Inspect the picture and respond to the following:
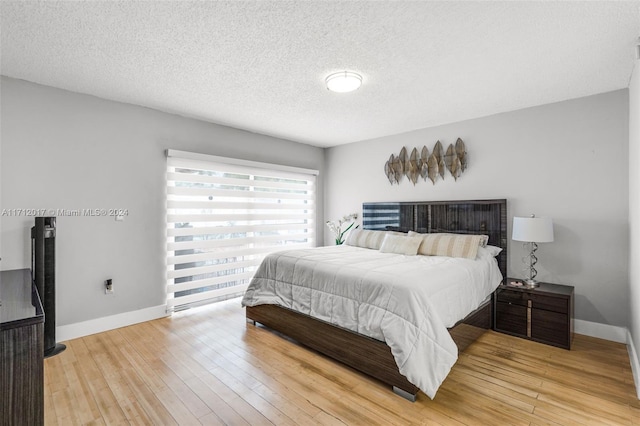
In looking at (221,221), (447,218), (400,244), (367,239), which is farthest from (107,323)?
(447,218)

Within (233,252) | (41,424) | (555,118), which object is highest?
(555,118)

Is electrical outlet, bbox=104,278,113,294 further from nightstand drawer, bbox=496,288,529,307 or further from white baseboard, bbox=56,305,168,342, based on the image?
nightstand drawer, bbox=496,288,529,307

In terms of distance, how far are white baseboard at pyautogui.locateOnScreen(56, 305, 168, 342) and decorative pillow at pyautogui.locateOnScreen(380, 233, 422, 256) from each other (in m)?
2.87

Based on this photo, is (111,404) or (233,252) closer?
(111,404)

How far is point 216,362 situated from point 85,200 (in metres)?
2.21

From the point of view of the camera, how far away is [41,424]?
1.24m

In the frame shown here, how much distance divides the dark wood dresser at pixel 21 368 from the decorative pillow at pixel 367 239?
3.61 m

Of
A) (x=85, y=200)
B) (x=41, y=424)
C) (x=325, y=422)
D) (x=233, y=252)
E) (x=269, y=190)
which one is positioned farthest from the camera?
(x=269, y=190)

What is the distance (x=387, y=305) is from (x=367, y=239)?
2.17 metres

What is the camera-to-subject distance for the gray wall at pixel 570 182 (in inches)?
122

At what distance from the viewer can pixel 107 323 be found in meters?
3.37

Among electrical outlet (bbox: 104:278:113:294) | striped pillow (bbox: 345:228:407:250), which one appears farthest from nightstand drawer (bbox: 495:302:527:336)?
electrical outlet (bbox: 104:278:113:294)

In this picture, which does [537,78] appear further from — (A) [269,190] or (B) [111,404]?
(B) [111,404]

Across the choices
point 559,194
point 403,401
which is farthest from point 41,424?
point 559,194
